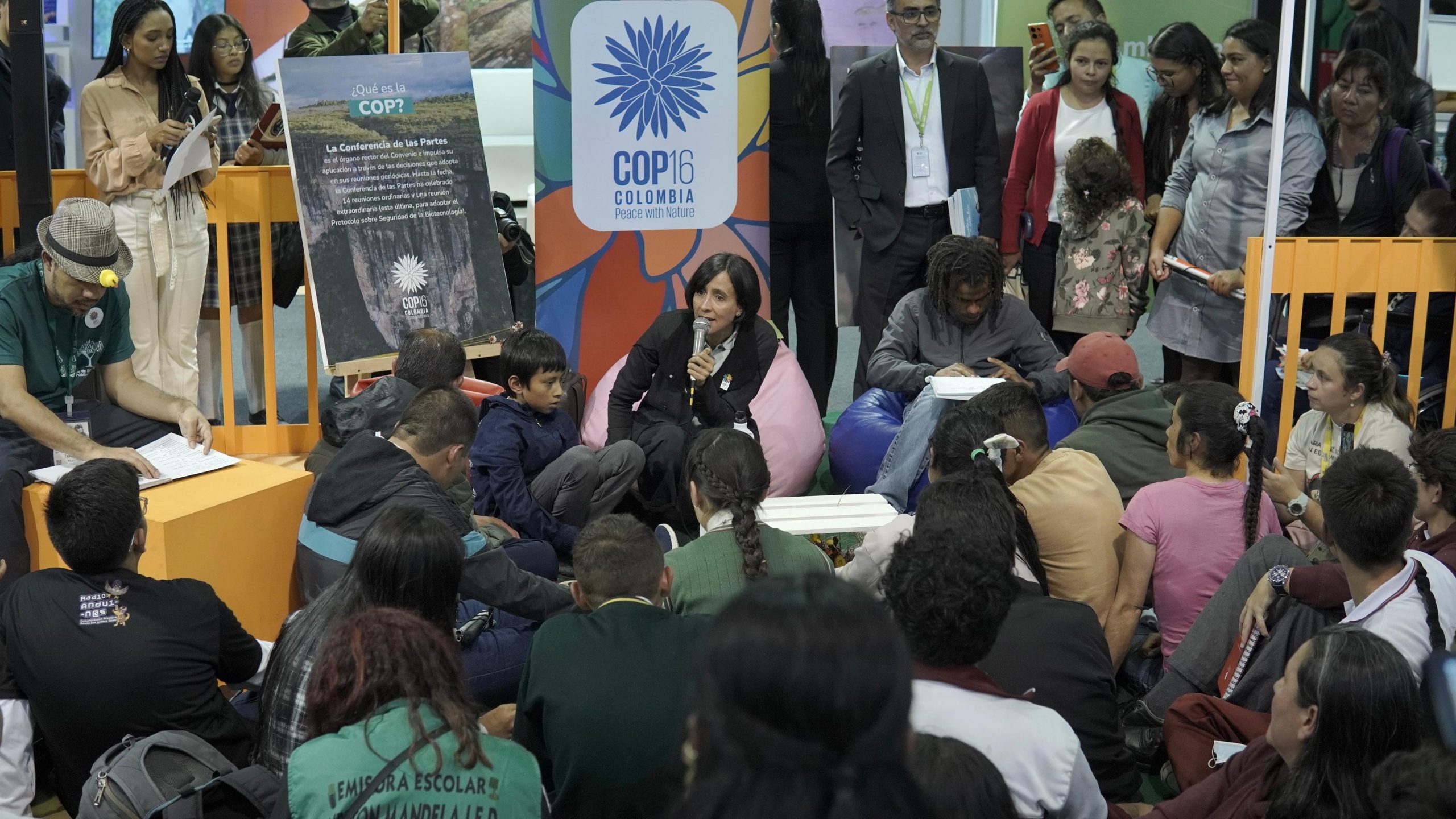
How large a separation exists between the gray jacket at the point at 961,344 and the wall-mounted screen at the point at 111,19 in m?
5.64

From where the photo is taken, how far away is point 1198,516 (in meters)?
3.50

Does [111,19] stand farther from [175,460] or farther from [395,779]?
[395,779]

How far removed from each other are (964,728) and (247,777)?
1339mm

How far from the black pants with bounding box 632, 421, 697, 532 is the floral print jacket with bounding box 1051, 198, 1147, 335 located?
180 cm

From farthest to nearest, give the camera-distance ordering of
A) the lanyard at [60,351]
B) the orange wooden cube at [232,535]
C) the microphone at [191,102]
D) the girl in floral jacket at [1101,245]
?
the girl in floral jacket at [1101,245] → the microphone at [191,102] → the lanyard at [60,351] → the orange wooden cube at [232,535]

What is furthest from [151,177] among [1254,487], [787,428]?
[1254,487]

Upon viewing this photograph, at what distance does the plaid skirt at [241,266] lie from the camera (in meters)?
5.26

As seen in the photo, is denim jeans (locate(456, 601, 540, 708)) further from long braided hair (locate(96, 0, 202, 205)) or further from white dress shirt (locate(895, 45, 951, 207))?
white dress shirt (locate(895, 45, 951, 207))

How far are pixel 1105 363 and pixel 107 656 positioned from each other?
294 cm

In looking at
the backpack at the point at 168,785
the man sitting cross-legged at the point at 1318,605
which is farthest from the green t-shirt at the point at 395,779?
the man sitting cross-legged at the point at 1318,605

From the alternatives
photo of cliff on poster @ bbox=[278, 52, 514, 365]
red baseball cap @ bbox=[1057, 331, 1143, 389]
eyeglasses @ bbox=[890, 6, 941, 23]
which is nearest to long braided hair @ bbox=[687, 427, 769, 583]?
red baseball cap @ bbox=[1057, 331, 1143, 389]

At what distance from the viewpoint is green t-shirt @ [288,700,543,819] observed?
194cm

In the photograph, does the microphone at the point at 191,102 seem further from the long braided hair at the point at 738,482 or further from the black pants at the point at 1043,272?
the black pants at the point at 1043,272

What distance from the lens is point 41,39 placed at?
436 centimetres
